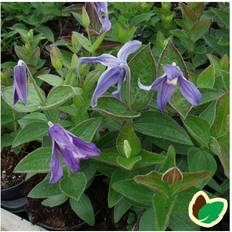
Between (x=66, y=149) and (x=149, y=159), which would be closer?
(x=66, y=149)

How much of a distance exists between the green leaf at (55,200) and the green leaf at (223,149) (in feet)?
1.28

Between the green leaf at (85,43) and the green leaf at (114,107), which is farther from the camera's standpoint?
the green leaf at (85,43)

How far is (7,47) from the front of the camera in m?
1.69

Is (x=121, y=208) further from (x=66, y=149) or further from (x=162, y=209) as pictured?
(x=66, y=149)

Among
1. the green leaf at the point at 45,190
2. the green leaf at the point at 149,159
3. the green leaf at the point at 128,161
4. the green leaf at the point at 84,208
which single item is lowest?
the green leaf at the point at 84,208

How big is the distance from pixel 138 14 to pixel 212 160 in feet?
2.22

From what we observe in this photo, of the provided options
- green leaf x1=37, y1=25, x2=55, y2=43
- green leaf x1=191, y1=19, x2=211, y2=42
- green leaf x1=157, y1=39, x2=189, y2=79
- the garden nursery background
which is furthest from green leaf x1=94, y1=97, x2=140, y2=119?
green leaf x1=37, y1=25, x2=55, y2=43

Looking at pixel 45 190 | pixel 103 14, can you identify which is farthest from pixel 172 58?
pixel 45 190

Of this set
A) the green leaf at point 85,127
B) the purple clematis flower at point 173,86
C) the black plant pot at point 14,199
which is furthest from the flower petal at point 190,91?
the black plant pot at point 14,199

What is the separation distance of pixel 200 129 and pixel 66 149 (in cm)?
28

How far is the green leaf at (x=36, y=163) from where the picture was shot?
981mm

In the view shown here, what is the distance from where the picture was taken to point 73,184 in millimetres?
1020

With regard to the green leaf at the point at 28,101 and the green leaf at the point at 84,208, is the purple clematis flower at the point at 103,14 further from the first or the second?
the green leaf at the point at 84,208

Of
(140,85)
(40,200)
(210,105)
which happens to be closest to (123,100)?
(140,85)
